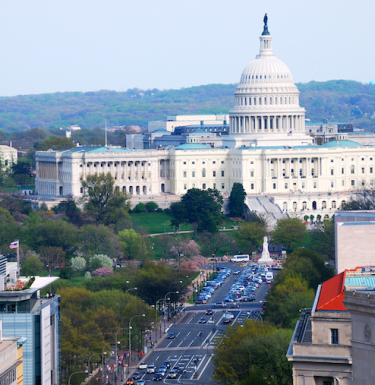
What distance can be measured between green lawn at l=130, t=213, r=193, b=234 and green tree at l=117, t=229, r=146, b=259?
1790cm

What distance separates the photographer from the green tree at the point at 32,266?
388 ft

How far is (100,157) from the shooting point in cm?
18988

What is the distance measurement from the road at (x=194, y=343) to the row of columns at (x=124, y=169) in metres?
75.3

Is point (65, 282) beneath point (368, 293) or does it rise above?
beneath

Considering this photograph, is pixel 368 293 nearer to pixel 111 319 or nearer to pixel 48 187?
pixel 111 319

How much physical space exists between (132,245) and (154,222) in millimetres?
27735

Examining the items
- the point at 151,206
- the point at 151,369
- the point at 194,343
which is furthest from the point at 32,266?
the point at 151,206

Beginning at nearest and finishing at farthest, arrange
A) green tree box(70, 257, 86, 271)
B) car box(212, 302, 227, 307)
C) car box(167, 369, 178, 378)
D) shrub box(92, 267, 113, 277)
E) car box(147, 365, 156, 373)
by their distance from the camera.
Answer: car box(167, 369, 178, 378) → car box(147, 365, 156, 373) → car box(212, 302, 227, 307) → shrub box(92, 267, 113, 277) → green tree box(70, 257, 86, 271)

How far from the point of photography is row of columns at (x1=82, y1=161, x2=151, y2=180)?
18988cm

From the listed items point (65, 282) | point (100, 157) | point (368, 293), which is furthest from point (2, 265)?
point (100, 157)

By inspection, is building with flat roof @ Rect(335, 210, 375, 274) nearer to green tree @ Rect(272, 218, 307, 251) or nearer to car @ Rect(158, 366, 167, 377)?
car @ Rect(158, 366, 167, 377)

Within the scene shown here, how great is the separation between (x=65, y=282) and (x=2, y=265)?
4325 cm

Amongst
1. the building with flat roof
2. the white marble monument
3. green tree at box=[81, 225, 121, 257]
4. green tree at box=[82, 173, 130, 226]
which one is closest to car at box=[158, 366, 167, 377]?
the building with flat roof

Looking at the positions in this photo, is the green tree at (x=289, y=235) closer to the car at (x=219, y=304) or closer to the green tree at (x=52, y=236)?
the green tree at (x=52, y=236)
